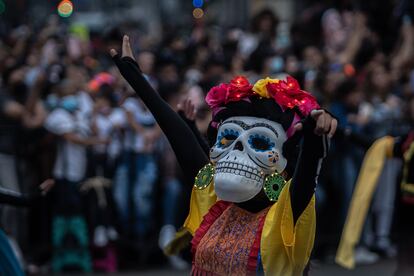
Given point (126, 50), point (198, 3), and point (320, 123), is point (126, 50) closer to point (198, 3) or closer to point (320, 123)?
point (320, 123)

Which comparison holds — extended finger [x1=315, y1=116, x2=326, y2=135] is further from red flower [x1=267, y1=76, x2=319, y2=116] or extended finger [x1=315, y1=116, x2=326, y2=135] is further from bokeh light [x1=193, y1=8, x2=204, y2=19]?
bokeh light [x1=193, y1=8, x2=204, y2=19]

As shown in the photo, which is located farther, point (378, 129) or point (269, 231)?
point (378, 129)

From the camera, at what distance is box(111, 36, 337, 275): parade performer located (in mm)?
4805

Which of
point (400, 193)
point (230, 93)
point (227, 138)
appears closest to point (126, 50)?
point (230, 93)

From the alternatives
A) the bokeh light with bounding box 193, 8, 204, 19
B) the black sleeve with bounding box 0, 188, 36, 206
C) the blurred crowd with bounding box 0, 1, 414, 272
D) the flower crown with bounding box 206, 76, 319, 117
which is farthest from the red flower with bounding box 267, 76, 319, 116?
the bokeh light with bounding box 193, 8, 204, 19

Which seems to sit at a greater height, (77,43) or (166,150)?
(77,43)

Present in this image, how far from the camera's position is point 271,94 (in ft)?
17.0

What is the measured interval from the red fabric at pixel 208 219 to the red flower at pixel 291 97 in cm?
62

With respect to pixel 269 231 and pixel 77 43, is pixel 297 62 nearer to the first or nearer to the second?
pixel 77 43

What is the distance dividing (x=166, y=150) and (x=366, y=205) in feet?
6.69

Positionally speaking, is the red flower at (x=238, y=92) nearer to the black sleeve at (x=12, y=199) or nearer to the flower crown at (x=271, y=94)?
the flower crown at (x=271, y=94)

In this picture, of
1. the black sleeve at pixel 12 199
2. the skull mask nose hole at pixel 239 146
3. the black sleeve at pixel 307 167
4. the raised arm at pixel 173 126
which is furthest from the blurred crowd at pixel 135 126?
the black sleeve at pixel 307 167

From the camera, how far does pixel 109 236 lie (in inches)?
372

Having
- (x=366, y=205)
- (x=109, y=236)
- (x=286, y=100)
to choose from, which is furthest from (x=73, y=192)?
(x=286, y=100)
